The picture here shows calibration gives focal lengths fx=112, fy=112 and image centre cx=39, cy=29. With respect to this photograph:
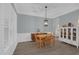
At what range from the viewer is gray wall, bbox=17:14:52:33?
9.73 ft

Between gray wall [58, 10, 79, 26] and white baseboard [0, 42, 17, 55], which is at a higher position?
gray wall [58, 10, 79, 26]

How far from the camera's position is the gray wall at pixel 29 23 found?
2965 millimetres

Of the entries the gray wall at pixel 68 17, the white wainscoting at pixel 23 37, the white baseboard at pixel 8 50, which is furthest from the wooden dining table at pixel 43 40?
the white baseboard at pixel 8 50

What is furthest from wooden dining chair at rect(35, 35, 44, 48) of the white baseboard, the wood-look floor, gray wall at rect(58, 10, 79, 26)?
gray wall at rect(58, 10, 79, 26)

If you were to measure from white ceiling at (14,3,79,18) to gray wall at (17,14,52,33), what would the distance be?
0.37 feet

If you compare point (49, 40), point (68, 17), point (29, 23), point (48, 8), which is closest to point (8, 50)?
point (29, 23)

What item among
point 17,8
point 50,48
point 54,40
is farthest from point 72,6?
point 17,8

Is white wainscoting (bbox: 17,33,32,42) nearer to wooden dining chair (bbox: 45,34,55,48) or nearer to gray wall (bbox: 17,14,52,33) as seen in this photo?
gray wall (bbox: 17,14,52,33)

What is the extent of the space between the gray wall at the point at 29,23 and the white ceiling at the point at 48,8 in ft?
0.37

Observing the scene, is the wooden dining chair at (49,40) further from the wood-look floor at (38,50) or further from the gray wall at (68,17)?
the gray wall at (68,17)

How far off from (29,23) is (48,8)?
650 mm

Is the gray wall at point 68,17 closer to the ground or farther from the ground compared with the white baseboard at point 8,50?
farther from the ground

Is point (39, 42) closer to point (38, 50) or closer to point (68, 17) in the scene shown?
point (38, 50)

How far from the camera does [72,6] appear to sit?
282cm
